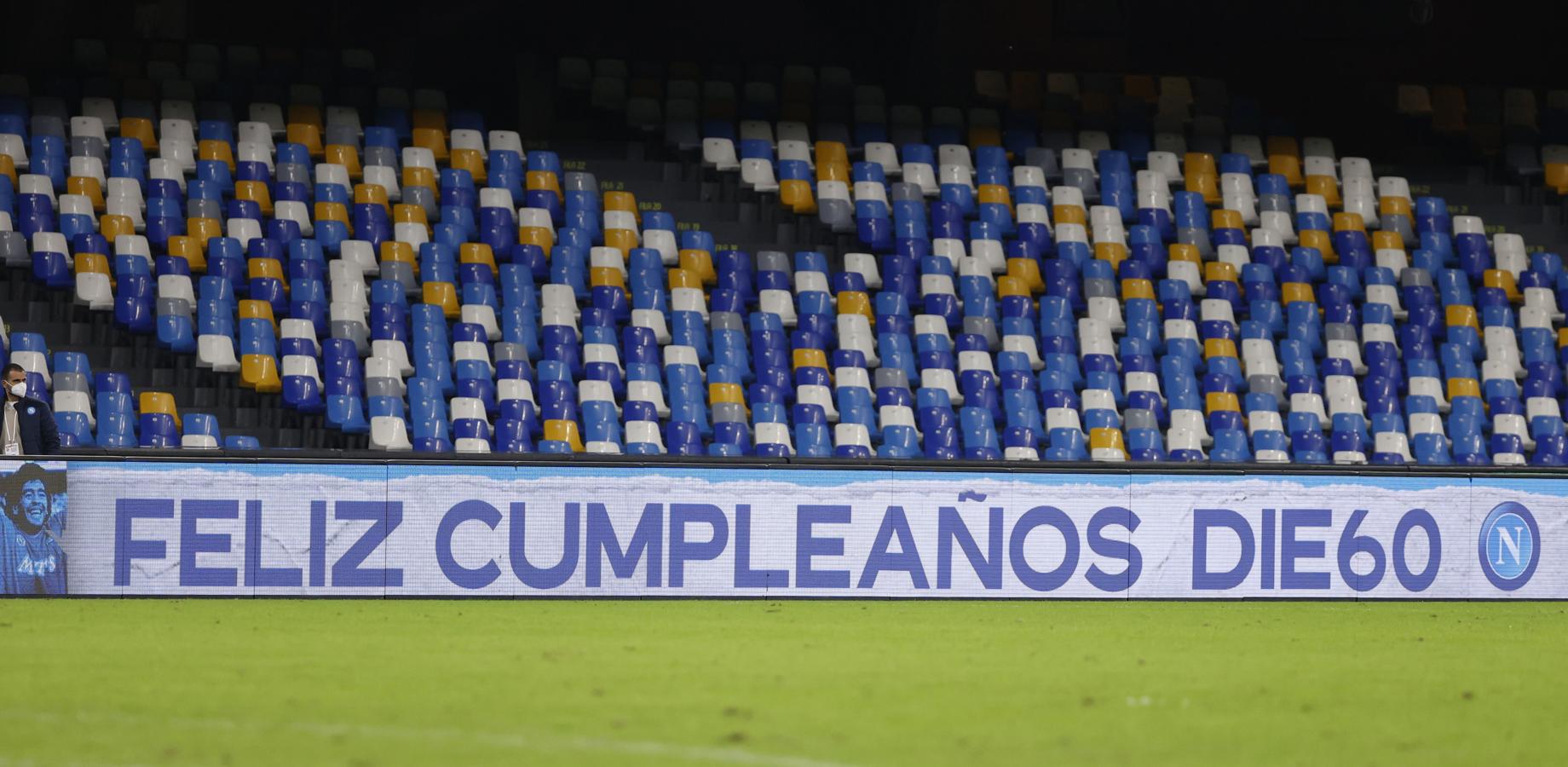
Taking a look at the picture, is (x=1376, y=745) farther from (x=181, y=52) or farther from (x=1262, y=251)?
(x=181, y=52)

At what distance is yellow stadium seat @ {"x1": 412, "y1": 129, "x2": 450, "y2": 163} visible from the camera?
19.6 metres

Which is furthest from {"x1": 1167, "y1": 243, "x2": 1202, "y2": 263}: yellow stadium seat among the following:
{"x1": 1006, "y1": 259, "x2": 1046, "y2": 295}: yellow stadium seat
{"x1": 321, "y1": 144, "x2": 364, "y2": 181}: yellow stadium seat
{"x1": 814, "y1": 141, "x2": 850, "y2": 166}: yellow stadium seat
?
{"x1": 321, "y1": 144, "x2": 364, "y2": 181}: yellow stadium seat

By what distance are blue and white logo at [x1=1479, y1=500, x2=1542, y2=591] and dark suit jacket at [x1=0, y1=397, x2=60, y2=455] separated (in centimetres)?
1028

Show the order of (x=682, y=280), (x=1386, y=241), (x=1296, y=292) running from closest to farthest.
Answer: (x=682, y=280)
(x=1296, y=292)
(x=1386, y=241)

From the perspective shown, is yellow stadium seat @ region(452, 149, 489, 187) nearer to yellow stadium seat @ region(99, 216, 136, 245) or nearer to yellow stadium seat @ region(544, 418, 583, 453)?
yellow stadium seat @ region(99, 216, 136, 245)

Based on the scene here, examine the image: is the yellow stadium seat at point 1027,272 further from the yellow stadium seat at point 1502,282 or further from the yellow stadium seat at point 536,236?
the yellow stadium seat at point 1502,282

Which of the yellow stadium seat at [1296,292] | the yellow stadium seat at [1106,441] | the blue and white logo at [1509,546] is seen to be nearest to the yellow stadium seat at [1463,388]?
the yellow stadium seat at [1296,292]

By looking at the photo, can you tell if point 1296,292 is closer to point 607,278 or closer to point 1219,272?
point 1219,272

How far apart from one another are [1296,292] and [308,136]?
1097 cm

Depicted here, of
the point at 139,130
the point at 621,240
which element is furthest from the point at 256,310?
the point at 621,240

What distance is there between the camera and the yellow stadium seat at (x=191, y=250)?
17594mm

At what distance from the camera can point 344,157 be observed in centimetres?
1912

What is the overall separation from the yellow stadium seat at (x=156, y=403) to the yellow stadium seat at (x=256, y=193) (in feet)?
9.89

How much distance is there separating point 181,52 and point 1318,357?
13287 millimetres
